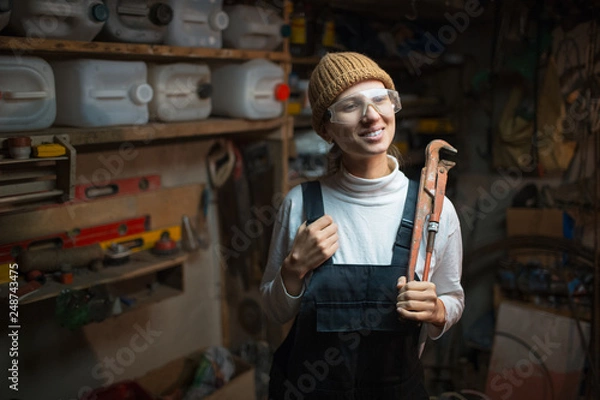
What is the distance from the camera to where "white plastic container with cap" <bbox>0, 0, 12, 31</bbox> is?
1.32 metres

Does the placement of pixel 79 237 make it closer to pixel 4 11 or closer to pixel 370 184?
pixel 4 11

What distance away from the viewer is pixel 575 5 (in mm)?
2592

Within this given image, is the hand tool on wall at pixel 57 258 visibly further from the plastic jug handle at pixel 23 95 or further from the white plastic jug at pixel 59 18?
the white plastic jug at pixel 59 18

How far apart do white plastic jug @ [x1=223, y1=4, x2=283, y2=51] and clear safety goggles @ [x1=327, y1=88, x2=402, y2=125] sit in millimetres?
1055

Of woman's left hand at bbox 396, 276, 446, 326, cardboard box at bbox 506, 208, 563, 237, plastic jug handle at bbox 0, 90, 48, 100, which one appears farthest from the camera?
cardboard box at bbox 506, 208, 563, 237

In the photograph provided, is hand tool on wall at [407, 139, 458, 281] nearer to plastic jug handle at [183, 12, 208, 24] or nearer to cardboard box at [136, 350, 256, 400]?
plastic jug handle at [183, 12, 208, 24]

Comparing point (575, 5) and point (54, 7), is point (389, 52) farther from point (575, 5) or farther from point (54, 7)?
point (54, 7)

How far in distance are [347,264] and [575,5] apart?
7.42 ft

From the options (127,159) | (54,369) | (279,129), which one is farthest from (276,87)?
(54,369)

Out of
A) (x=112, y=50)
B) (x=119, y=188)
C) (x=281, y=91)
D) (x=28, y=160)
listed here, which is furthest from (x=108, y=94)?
(x=281, y=91)

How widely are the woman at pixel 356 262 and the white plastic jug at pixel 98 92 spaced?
2.64 ft

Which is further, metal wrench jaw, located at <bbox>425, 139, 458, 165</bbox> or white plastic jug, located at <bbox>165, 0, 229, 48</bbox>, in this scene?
white plastic jug, located at <bbox>165, 0, 229, 48</bbox>

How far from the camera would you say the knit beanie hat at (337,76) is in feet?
3.71

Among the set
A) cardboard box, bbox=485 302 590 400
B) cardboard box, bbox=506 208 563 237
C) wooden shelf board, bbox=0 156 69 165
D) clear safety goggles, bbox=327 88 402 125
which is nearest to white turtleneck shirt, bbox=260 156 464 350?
clear safety goggles, bbox=327 88 402 125
